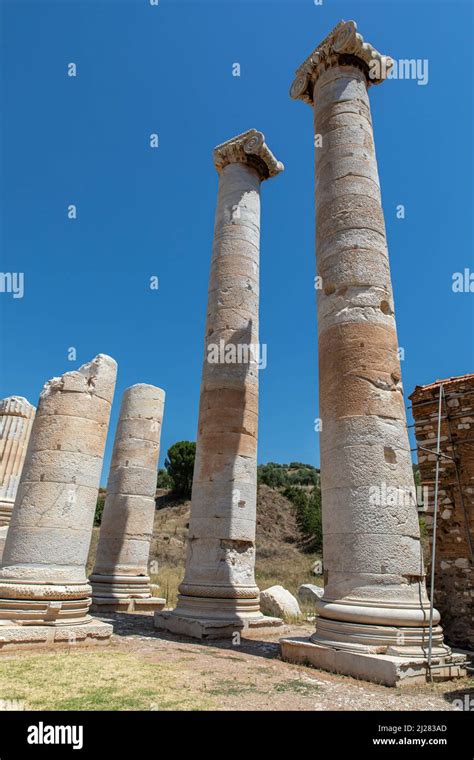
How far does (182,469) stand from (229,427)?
35.4m

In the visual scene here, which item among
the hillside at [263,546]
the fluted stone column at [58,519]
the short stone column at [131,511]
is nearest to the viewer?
the fluted stone column at [58,519]

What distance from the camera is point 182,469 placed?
4647 cm

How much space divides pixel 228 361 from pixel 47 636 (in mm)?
7260

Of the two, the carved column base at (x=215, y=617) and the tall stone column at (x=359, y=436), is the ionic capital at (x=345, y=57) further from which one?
the carved column base at (x=215, y=617)

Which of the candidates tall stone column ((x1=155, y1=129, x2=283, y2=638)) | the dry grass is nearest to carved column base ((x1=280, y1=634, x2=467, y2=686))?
the dry grass

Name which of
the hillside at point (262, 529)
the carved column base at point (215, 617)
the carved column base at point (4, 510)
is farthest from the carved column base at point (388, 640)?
the hillside at point (262, 529)

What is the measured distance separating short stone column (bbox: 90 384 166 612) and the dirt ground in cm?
653

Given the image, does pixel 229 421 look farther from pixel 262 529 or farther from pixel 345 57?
pixel 262 529

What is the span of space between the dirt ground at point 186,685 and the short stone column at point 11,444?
9.25m

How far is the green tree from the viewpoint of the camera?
4628 cm

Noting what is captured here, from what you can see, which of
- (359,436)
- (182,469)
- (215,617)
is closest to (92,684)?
(215,617)

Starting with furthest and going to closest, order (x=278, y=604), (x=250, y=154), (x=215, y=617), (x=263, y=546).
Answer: (x=263, y=546), (x=250, y=154), (x=278, y=604), (x=215, y=617)

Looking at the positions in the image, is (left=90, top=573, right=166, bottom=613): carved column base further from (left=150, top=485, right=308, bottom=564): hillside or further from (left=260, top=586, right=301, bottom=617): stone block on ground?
(left=150, top=485, right=308, bottom=564): hillside

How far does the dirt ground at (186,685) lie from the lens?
210 inches
